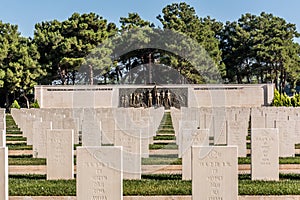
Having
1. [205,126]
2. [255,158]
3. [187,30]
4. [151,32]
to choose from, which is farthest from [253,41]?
[255,158]

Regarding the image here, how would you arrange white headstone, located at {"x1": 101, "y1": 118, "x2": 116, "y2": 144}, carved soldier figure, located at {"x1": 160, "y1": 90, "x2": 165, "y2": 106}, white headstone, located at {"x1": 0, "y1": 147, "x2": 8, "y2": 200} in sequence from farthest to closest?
carved soldier figure, located at {"x1": 160, "y1": 90, "x2": 165, "y2": 106} → white headstone, located at {"x1": 101, "y1": 118, "x2": 116, "y2": 144} → white headstone, located at {"x1": 0, "y1": 147, "x2": 8, "y2": 200}

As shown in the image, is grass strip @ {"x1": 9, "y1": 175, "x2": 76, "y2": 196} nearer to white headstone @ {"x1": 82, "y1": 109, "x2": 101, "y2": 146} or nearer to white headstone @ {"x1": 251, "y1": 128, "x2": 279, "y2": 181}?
white headstone @ {"x1": 251, "y1": 128, "x2": 279, "y2": 181}

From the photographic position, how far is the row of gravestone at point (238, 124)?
11.5 m

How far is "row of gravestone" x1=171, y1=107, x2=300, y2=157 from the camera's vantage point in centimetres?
1151

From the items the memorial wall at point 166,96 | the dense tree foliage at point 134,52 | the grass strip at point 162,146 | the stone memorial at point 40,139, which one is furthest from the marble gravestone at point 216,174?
the memorial wall at point 166,96

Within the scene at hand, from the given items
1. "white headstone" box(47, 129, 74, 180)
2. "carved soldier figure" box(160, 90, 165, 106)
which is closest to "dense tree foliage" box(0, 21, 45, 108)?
"carved soldier figure" box(160, 90, 165, 106)

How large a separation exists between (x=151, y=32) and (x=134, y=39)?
232 centimetres

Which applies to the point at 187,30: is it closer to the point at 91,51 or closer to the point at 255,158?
the point at 91,51

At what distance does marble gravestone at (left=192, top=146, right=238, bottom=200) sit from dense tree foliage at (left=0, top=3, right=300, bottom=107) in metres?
23.4

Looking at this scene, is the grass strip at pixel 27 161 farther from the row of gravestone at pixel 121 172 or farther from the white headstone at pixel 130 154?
the row of gravestone at pixel 121 172

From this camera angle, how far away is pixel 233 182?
6.36 meters

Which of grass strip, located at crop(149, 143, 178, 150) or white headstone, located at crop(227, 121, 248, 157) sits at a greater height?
white headstone, located at crop(227, 121, 248, 157)

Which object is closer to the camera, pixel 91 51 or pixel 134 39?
pixel 134 39

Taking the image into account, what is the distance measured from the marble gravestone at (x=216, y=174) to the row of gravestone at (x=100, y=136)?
8.63ft
